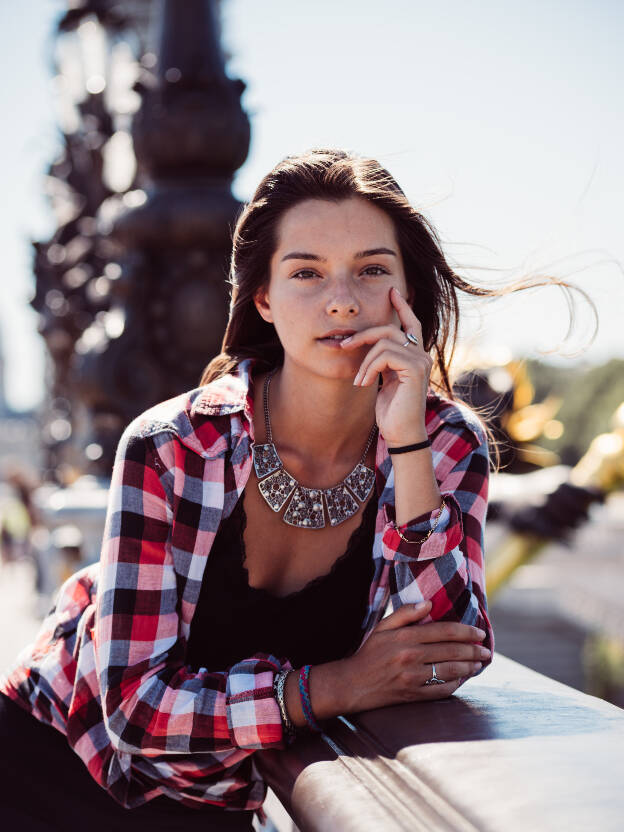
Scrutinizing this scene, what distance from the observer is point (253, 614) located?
191 centimetres

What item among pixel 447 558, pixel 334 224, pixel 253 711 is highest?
pixel 334 224

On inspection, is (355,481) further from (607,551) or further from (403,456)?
(607,551)

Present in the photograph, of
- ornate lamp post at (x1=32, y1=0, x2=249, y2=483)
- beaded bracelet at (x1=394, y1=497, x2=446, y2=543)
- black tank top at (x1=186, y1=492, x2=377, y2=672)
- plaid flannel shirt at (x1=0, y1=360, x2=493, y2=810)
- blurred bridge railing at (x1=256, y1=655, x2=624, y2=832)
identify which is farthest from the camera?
ornate lamp post at (x1=32, y1=0, x2=249, y2=483)

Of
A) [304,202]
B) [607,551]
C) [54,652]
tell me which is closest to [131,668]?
[54,652]

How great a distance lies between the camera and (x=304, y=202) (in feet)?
6.95

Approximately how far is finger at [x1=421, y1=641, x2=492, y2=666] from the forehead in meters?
0.89

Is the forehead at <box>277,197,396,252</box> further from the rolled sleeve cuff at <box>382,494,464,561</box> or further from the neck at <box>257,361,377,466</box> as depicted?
the rolled sleeve cuff at <box>382,494,464,561</box>

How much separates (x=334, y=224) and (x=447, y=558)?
0.79m

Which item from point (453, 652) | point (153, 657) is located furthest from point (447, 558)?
point (153, 657)

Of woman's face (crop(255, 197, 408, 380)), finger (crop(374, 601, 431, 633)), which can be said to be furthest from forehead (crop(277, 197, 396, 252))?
finger (crop(374, 601, 431, 633))

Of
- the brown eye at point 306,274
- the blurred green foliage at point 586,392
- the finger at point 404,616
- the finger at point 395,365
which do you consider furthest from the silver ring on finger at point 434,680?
the blurred green foliage at point 586,392

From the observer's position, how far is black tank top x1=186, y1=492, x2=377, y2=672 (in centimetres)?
191

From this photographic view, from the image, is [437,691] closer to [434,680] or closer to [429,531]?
[434,680]

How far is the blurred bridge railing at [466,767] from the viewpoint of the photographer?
1025 mm
